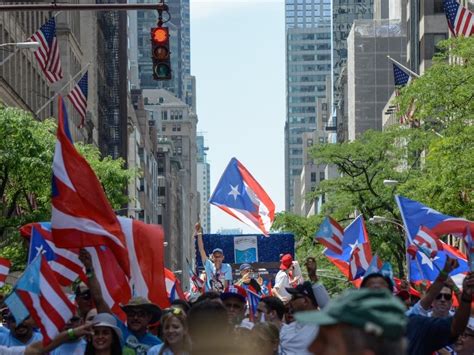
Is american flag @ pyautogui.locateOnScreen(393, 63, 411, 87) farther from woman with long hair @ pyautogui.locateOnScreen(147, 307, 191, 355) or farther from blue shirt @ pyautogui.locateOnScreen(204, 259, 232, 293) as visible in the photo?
woman with long hair @ pyautogui.locateOnScreen(147, 307, 191, 355)

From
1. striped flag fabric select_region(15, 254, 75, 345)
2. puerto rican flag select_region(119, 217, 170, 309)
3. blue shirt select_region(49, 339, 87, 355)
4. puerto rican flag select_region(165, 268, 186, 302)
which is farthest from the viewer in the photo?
puerto rican flag select_region(165, 268, 186, 302)

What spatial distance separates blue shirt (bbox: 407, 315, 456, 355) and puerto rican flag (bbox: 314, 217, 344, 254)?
54.8 ft

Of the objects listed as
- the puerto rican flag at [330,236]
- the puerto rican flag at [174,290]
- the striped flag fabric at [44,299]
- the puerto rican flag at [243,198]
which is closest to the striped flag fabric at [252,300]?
the puerto rican flag at [174,290]

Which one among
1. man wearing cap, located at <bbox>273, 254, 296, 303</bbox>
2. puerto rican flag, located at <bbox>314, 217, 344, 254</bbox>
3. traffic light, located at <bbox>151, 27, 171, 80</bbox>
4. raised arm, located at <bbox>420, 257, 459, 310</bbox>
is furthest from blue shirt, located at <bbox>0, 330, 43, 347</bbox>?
puerto rican flag, located at <bbox>314, 217, 344, 254</bbox>

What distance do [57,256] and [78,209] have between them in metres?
1.34

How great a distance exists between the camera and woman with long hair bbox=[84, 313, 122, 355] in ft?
31.0

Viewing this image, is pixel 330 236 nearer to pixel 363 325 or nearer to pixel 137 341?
pixel 137 341

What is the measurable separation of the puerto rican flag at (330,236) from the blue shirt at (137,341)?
15.0 m

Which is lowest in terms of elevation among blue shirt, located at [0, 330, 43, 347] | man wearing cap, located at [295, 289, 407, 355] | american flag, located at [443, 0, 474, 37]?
blue shirt, located at [0, 330, 43, 347]

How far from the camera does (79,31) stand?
91500 mm

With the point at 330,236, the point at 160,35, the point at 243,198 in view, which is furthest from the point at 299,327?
the point at 330,236

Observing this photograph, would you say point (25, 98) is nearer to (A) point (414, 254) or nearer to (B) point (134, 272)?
(A) point (414, 254)

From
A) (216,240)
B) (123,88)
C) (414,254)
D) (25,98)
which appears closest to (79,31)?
(123,88)

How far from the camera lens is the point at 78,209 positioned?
39.8 ft
